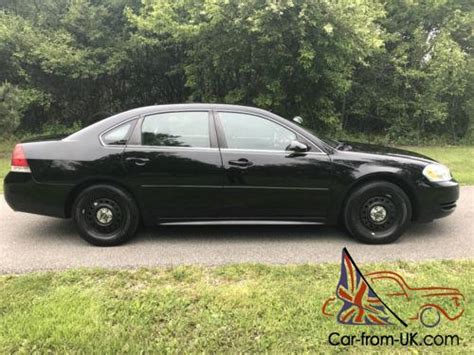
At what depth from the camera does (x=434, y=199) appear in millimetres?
4473

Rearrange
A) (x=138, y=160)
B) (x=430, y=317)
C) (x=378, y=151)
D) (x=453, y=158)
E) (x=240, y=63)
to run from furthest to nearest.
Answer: (x=240, y=63) < (x=453, y=158) < (x=378, y=151) < (x=138, y=160) < (x=430, y=317)

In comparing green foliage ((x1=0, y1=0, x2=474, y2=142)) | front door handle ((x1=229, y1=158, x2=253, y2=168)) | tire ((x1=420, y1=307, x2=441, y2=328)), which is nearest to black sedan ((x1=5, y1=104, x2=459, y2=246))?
front door handle ((x1=229, y1=158, x2=253, y2=168))

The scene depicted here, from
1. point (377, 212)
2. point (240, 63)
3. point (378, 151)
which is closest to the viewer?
point (377, 212)

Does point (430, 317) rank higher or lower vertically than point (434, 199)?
lower

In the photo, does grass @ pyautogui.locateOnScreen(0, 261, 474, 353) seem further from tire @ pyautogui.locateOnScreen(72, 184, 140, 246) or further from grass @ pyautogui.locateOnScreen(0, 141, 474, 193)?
grass @ pyautogui.locateOnScreen(0, 141, 474, 193)

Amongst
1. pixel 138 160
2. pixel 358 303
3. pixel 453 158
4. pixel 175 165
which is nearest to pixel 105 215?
pixel 138 160

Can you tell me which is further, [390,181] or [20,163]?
[390,181]

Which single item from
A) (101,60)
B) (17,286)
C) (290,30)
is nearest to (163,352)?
(17,286)

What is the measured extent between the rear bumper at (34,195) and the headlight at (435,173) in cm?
382

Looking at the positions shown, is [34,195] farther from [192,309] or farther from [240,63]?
[240,63]

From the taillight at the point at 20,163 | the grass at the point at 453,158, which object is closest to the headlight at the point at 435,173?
the grass at the point at 453,158

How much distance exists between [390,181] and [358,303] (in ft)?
5.85

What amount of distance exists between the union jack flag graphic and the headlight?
153cm

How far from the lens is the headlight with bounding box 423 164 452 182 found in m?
4.47
